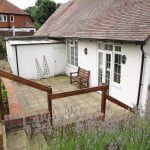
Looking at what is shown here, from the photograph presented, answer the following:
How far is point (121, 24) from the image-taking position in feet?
24.3

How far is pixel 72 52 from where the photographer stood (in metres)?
11.2

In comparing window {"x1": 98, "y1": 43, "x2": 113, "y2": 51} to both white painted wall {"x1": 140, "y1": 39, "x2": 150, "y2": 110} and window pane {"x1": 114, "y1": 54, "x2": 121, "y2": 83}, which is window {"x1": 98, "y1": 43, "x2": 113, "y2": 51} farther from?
white painted wall {"x1": 140, "y1": 39, "x2": 150, "y2": 110}

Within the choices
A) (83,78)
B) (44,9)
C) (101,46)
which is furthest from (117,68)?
(44,9)

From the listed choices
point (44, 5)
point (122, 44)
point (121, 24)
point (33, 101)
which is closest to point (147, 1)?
point (121, 24)

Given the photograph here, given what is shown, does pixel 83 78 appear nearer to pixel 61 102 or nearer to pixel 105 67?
pixel 105 67

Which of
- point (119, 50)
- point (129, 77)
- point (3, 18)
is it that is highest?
point (3, 18)

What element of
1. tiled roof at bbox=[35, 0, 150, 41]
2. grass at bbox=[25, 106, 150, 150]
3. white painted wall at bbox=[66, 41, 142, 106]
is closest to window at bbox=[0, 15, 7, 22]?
tiled roof at bbox=[35, 0, 150, 41]

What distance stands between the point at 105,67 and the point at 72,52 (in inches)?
151

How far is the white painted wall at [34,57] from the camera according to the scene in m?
10.6

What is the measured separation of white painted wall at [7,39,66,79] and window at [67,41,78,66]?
18.8 inches

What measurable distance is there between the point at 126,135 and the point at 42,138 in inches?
68.0

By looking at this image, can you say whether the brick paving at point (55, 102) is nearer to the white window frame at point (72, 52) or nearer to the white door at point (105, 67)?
the white door at point (105, 67)

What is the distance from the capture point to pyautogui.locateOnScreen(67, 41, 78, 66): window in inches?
422

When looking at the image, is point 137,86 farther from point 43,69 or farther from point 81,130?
point 43,69
